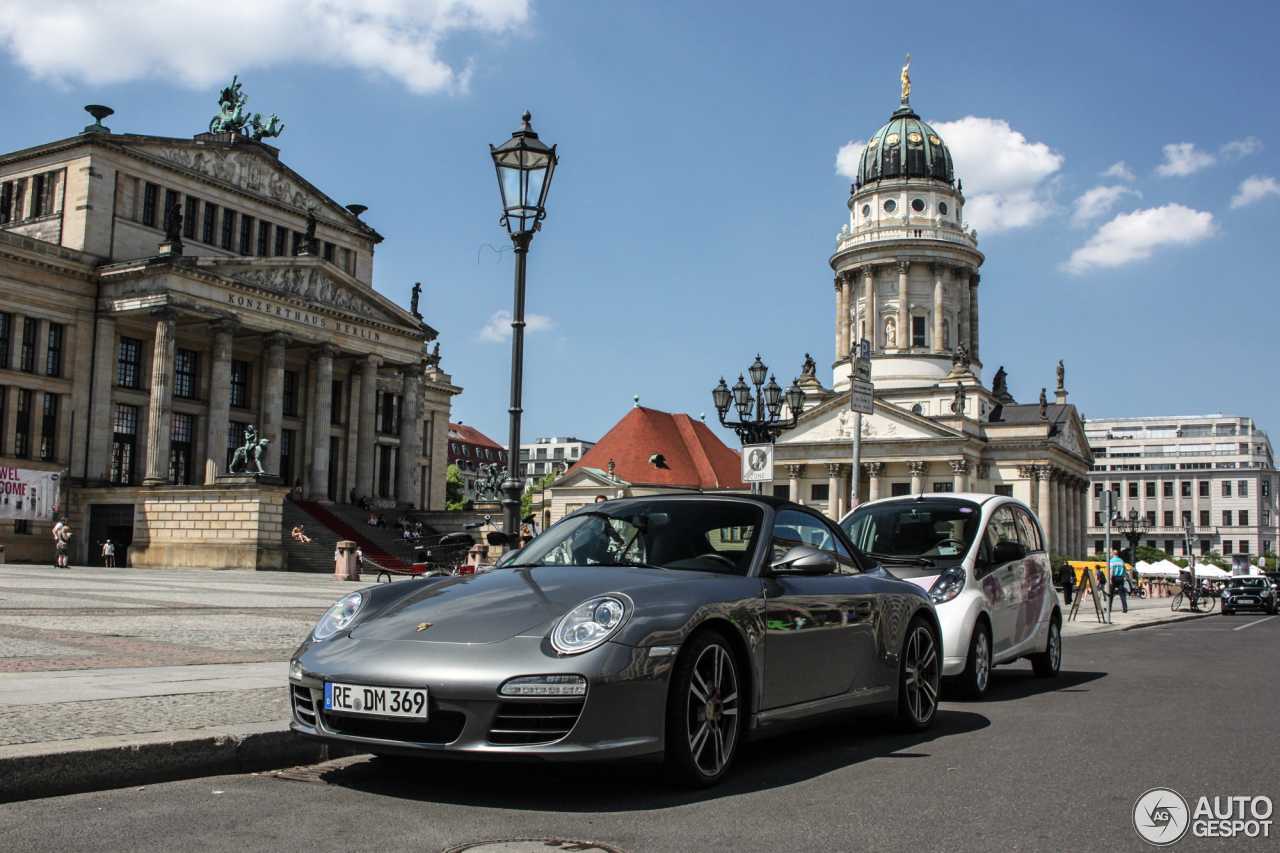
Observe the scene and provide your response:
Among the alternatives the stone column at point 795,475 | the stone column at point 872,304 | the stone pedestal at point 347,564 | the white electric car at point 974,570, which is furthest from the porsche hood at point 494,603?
the stone column at point 872,304

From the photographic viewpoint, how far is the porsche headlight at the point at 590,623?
16.5ft

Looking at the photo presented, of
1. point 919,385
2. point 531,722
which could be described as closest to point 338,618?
point 531,722

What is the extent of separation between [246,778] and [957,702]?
6212 mm

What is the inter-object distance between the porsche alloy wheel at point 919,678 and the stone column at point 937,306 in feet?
283

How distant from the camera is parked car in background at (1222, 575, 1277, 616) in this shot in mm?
39812

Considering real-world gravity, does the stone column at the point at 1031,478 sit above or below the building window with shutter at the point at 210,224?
below

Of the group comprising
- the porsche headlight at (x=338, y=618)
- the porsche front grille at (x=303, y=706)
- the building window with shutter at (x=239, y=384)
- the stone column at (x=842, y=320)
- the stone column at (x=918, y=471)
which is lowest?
the porsche front grille at (x=303, y=706)

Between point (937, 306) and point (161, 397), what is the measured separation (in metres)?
65.1

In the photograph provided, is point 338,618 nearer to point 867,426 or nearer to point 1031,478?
point 867,426

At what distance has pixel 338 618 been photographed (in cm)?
589

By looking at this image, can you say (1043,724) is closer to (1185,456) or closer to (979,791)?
(979,791)

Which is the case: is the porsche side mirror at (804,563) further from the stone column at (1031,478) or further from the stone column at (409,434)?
the stone column at (1031,478)

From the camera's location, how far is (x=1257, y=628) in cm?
2680

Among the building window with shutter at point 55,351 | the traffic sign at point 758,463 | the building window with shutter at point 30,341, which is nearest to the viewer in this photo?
the traffic sign at point 758,463
